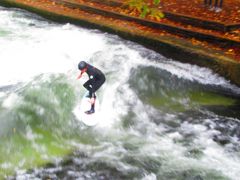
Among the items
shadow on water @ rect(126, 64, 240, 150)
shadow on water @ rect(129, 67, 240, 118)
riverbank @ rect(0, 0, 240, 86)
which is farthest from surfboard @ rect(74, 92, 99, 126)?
riverbank @ rect(0, 0, 240, 86)

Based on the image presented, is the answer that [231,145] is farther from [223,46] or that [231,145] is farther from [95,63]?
[95,63]

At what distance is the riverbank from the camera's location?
32.2 ft

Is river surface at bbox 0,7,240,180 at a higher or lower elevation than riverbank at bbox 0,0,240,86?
lower

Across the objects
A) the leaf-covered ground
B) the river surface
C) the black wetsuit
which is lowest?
the river surface

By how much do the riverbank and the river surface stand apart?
Result: 0.26 meters

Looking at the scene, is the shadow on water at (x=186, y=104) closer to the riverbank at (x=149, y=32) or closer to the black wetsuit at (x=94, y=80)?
the riverbank at (x=149, y=32)

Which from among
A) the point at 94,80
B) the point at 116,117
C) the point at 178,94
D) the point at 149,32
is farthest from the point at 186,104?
the point at 149,32

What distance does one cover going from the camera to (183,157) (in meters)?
7.30

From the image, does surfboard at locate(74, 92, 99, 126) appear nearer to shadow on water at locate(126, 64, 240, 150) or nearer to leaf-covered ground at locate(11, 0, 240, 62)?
shadow on water at locate(126, 64, 240, 150)

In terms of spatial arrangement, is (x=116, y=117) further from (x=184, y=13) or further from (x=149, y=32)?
(x=184, y=13)

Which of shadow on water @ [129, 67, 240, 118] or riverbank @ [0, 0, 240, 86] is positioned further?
riverbank @ [0, 0, 240, 86]

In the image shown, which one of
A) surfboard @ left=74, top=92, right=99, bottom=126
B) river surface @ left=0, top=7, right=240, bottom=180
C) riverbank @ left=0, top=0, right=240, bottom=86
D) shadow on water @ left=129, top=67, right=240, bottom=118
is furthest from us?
riverbank @ left=0, top=0, right=240, bottom=86

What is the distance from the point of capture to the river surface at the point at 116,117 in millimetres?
6984

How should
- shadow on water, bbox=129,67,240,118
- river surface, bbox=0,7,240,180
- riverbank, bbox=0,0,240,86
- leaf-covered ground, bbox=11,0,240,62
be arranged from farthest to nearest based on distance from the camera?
1. leaf-covered ground, bbox=11,0,240,62
2. riverbank, bbox=0,0,240,86
3. shadow on water, bbox=129,67,240,118
4. river surface, bbox=0,7,240,180
